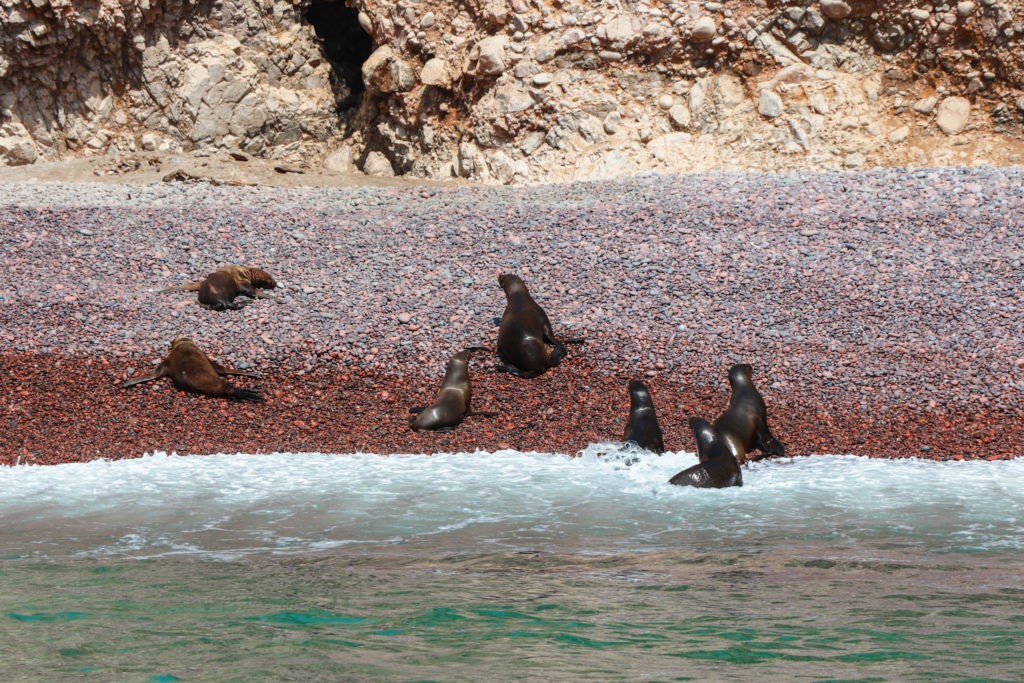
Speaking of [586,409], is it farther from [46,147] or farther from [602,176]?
[46,147]

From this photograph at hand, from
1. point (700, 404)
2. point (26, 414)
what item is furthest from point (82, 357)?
point (700, 404)

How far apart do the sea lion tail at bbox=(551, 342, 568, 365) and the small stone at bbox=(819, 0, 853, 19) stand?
10721 millimetres

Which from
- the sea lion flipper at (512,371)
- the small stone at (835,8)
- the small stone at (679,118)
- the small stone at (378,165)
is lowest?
the sea lion flipper at (512,371)

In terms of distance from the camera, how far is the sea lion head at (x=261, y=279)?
1006 centimetres

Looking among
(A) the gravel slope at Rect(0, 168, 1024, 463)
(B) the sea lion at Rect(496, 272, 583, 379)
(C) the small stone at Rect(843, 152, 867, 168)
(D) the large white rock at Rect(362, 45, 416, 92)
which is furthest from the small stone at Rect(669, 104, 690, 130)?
(B) the sea lion at Rect(496, 272, 583, 379)

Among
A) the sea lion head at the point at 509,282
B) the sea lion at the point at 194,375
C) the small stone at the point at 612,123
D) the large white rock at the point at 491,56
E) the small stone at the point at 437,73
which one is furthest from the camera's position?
the small stone at the point at 437,73

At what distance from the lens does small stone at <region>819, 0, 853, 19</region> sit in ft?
54.6

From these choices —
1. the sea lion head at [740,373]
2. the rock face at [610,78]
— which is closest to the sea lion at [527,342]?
the sea lion head at [740,373]

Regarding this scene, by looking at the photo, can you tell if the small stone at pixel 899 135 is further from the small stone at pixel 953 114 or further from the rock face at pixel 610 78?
the small stone at pixel 953 114

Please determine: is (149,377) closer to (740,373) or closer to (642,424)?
(642,424)

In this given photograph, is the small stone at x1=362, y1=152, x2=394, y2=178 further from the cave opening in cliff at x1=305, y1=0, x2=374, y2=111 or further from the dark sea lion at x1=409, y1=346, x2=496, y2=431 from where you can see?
the dark sea lion at x1=409, y1=346, x2=496, y2=431

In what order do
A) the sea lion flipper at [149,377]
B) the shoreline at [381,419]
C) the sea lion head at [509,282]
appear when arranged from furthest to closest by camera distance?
the sea lion head at [509,282]
the sea lion flipper at [149,377]
the shoreline at [381,419]

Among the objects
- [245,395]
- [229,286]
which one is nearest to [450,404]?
[245,395]

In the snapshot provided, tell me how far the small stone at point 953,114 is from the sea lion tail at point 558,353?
1059 cm
